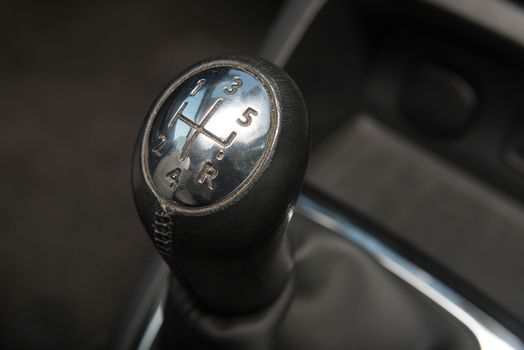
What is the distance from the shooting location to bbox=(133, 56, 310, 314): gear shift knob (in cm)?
36

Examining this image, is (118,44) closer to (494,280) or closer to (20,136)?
(20,136)

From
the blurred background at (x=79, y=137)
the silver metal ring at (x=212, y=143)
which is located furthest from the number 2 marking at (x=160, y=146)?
the blurred background at (x=79, y=137)

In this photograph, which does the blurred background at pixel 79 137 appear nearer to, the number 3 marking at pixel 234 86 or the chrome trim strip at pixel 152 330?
the chrome trim strip at pixel 152 330

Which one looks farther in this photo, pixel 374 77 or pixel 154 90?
pixel 154 90

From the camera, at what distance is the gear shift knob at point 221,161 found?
36 cm

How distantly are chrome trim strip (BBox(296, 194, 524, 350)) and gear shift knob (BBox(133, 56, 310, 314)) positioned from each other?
25 cm

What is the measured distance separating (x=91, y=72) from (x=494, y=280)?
1.19 m

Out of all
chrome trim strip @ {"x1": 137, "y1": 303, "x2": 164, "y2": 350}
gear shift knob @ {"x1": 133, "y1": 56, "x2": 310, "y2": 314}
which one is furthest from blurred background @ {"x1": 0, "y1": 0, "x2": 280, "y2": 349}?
gear shift knob @ {"x1": 133, "y1": 56, "x2": 310, "y2": 314}

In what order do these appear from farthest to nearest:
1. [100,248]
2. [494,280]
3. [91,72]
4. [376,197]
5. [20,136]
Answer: [91,72], [20,136], [100,248], [376,197], [494,280]

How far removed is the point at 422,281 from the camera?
60 centimetres

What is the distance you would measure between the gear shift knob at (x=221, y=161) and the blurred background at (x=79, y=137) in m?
0.81

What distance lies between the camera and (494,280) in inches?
27.1

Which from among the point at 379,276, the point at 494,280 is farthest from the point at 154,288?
the point at 494,280

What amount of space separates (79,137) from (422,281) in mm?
1054
